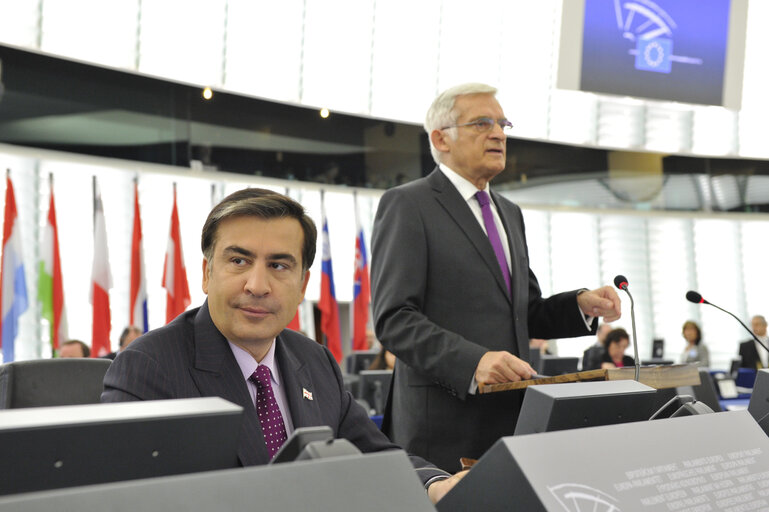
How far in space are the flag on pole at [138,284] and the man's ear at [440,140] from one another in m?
7.91

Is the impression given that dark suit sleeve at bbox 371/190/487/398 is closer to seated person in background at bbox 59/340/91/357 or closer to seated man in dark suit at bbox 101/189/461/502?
seated man in dark suit at bbox 101/189/461/502

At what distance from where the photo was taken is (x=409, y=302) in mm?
2547

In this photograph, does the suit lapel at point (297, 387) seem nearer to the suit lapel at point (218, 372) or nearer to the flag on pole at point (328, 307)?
the suit lapel at point (218, 372)

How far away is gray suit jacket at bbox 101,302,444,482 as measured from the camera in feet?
5.29

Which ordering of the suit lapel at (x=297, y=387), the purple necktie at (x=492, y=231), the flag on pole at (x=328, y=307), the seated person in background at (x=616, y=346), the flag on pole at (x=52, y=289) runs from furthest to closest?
the flag on pole at (x=328, y=307)
the seated person in background at (x=616, y=346)
the flag on pole at (x=52, y=289)
the purple necktie at (x=492, y=231)
the suit lapel at (x=297, y=387)

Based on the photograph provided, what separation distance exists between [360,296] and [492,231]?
9.30 metres

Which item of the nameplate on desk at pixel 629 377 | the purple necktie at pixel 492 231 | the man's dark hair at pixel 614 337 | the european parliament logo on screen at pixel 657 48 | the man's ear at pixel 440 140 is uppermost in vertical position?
the european parliament logo on screen at pixel 657 48

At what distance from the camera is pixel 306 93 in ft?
42.8

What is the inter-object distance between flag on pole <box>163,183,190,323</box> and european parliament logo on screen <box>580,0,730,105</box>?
5.30m

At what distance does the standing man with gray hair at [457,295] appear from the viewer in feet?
8.07

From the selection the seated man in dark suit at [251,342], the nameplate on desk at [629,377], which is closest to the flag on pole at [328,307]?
the nameplate on desk at [629,377]

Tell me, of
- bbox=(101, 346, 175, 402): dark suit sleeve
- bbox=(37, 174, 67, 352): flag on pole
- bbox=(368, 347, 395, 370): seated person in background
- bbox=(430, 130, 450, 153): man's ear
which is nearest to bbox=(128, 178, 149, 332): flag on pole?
bbox=(37, 174, 67, 352): flag on pole

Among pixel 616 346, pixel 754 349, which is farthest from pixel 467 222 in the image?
pixel 754 349

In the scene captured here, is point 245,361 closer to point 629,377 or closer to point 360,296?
point 629,377
